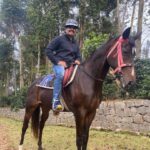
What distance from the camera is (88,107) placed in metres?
5.74

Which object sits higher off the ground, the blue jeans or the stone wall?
the blue jeans

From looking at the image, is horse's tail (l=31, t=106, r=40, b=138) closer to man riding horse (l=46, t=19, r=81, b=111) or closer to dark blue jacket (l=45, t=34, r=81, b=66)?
man riding horse (l=46, t=19, r=81, b=111)

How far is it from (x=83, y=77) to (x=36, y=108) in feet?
7.11

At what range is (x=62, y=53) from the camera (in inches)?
253

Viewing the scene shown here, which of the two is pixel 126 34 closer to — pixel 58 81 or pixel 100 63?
pixel 100 63

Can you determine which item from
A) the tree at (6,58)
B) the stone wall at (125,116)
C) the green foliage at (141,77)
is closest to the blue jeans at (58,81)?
the stone wall at (125,116)

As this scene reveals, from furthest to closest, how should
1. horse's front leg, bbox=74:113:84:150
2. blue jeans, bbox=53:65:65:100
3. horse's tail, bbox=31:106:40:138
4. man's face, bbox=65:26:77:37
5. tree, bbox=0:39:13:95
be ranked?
tree, bbox=0:39:13:95, horse's tail, bbox=31:106:40:138, man's face, bbox=65:26:77:37, blue jeans, bbox=53:65:65:100, horse's front leg, bbox=74:113:84:150

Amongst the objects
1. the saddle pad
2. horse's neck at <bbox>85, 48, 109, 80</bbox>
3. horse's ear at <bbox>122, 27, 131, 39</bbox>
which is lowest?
the saddle pad

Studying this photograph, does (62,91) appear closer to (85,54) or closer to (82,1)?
(85,54)

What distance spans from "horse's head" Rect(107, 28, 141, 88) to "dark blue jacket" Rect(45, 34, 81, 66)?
3.78ft

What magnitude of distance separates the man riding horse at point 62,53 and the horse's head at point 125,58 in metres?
1.05

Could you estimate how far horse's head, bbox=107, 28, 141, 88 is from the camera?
17.1 ft

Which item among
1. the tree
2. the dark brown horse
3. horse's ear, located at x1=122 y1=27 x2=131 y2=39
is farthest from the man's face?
the tree

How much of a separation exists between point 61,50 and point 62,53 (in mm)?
62
